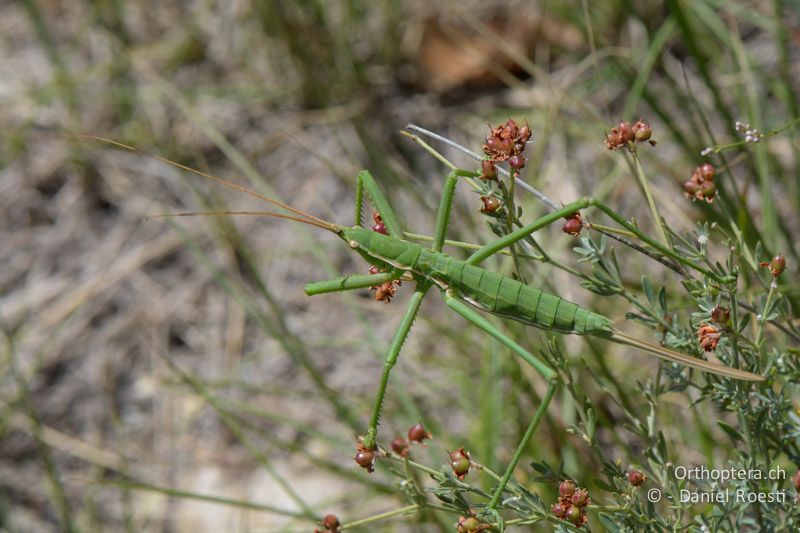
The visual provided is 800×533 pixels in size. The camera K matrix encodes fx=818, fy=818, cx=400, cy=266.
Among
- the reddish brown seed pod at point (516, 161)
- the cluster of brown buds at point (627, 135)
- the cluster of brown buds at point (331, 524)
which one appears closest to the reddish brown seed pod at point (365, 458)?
the cluster of brown buds at point (331, 524)

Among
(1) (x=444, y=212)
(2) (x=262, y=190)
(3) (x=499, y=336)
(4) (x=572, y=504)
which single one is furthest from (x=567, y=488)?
(2) (x=262, y=190)

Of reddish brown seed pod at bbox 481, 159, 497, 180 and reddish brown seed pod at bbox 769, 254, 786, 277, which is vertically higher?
reddish brown seed pod at bbox 481, 159, 497, 180

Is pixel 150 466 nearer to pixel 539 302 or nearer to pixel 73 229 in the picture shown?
pixel 73 229

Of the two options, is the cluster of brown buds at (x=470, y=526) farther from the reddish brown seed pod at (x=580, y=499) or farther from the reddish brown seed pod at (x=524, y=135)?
the reddish brown seed pod at (x=524, y=135)

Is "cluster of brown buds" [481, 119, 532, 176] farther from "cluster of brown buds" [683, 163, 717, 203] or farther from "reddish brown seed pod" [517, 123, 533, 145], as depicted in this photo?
"cluster of brown buds" [683, 163, 717, 203]

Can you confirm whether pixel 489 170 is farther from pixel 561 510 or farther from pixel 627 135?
pixel 561 510

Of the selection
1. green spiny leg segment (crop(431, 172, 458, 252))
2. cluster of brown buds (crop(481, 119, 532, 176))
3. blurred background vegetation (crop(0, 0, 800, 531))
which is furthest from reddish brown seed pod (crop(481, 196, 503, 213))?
blurred background vegetation (crop(0, 0, 800, 531))
